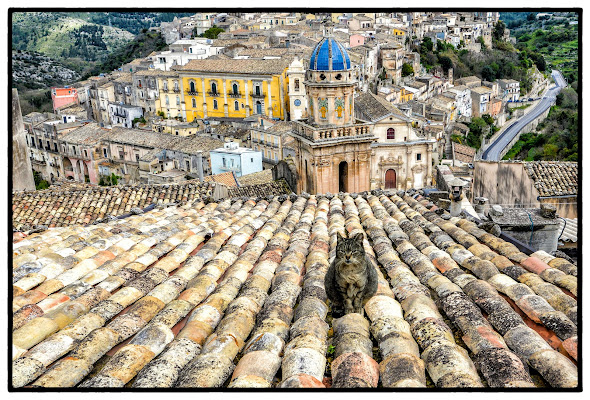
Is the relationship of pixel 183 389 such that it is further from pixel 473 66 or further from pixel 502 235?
pixel 473 66

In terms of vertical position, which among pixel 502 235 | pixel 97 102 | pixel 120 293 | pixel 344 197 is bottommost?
pixel 97 102

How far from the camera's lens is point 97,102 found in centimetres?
5850

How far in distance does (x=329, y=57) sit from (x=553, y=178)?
10010 millimetres

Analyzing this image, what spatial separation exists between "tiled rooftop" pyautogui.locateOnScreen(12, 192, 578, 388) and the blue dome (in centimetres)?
1489

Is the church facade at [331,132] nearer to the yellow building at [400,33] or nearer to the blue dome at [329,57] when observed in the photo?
the blue dome at [329,57]

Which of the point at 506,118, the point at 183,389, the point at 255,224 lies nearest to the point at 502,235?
the point at 255,224

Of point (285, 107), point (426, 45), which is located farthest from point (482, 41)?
point (285, 107)

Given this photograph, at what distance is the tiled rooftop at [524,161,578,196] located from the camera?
12.9m

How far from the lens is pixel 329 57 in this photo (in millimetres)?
20500

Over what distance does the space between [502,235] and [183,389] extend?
4643mm

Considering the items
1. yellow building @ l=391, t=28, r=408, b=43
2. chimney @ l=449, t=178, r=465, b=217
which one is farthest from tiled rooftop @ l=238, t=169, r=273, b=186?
yellow building @ l=391, t=28, r=408, b=43

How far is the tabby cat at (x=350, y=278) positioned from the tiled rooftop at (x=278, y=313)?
0.39ft

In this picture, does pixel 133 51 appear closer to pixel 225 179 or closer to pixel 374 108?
pixel 374 108

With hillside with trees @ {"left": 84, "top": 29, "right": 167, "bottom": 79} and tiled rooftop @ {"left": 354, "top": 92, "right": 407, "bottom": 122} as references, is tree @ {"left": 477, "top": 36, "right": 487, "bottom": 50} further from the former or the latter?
tiled rooftop @ {"left": 354, "top": 92, "right": 407, "bottom": 122}
